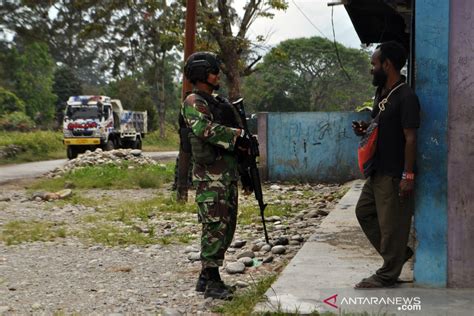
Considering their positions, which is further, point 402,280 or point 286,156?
point 286,156

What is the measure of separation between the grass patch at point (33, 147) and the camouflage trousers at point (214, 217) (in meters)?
20.0

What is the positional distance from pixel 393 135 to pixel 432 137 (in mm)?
303

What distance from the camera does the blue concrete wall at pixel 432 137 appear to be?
12.6 ft

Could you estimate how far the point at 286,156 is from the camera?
12984mm

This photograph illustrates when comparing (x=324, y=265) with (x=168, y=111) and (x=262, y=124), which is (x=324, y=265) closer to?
(x=262, y=124)

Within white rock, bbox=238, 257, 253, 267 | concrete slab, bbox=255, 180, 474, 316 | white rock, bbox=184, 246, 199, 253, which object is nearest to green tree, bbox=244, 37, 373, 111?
white rock, bbox=184, 246, 199, 253

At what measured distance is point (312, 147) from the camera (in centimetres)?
1280

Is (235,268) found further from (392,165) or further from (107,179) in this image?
(107,179)

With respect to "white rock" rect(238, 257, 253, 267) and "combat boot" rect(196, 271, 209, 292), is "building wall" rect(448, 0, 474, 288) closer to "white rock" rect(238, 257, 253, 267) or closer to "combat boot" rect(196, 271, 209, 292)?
"combat boot" rect(196, 271, 209, 292)

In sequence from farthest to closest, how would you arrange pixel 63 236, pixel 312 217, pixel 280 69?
pixel 280 69 → pixel 312 217 → pixel 63 236

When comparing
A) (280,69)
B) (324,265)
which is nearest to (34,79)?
(280,69)

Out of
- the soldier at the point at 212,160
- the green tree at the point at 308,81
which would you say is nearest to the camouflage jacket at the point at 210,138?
the soldier at the point at 212,160

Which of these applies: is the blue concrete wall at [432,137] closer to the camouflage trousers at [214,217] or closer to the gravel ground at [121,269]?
the camouflage trousers at [214,217]

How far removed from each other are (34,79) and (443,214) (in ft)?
144
